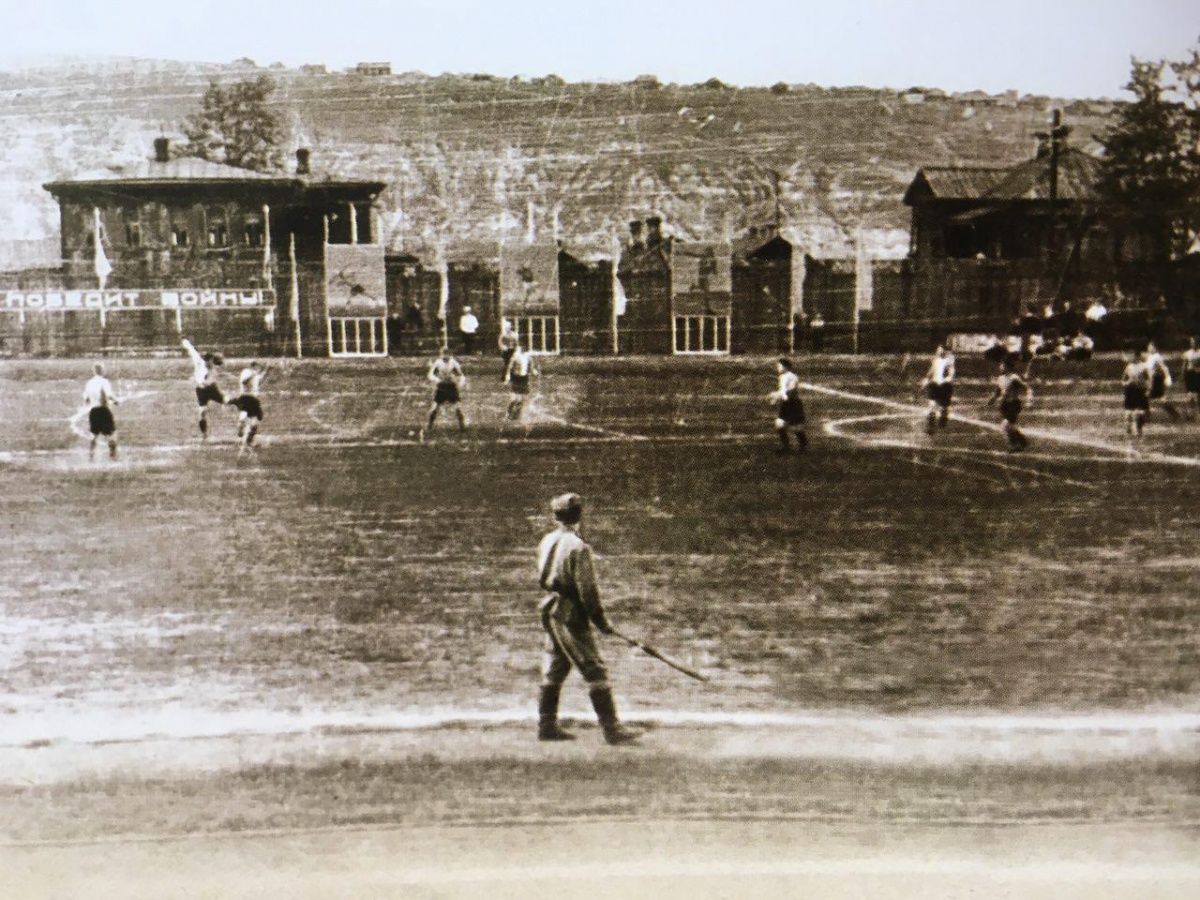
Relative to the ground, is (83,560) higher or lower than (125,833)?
higher

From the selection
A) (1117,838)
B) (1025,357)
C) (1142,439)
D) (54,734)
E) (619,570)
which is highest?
(1025,357)

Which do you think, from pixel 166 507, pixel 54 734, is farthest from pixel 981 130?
pixel 54 734

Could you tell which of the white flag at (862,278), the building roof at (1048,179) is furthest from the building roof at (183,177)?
the building roof at (1048,179)

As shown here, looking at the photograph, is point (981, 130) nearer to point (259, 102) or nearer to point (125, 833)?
point (259, 102)

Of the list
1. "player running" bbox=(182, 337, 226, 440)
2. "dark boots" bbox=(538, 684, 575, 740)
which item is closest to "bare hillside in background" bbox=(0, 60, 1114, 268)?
"player running" bbox=(182, 337, 226, 440)

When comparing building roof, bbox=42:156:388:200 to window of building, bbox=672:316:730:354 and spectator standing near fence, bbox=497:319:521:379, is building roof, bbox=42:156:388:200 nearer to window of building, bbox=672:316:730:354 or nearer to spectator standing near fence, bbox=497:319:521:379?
spectator standing near fence, bbox=497:319:521:379

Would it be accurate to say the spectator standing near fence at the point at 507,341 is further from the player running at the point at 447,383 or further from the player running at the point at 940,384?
the player running at the point at 940,384

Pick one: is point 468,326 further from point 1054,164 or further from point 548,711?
point 1054,164
